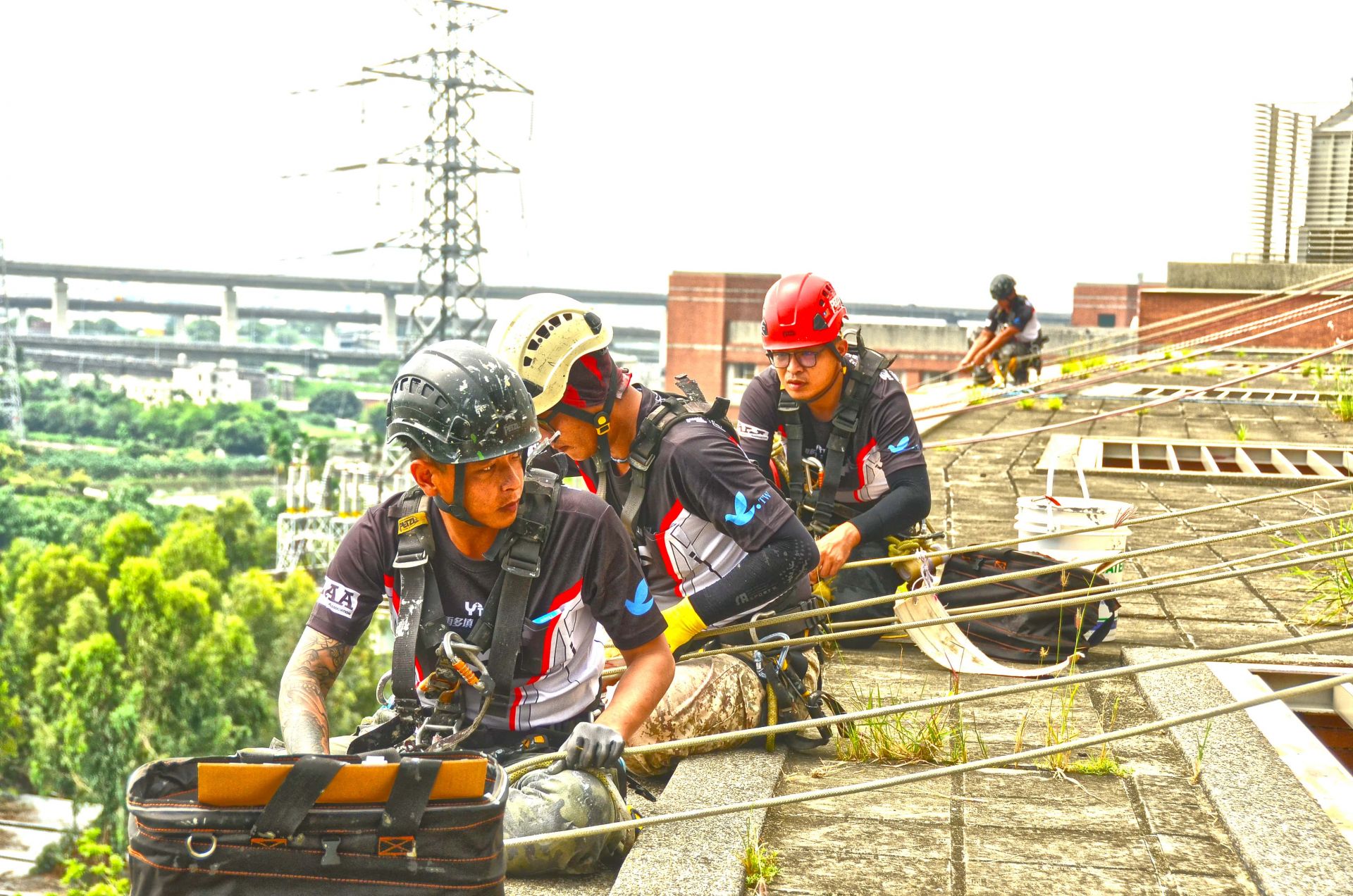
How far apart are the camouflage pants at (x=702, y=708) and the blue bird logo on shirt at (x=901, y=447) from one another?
1497mm

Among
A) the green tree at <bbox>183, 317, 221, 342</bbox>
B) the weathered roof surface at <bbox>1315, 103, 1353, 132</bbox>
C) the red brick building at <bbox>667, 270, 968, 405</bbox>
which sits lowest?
the green tree at <bbox>183, 317, 221, 342</bbox>

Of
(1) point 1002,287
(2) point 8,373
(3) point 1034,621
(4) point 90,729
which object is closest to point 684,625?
(3) point 1034,621

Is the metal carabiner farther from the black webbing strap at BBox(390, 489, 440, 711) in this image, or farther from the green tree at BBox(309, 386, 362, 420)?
the green tree at BBox(309, 386, 362, 420)

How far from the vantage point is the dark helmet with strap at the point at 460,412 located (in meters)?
3.40

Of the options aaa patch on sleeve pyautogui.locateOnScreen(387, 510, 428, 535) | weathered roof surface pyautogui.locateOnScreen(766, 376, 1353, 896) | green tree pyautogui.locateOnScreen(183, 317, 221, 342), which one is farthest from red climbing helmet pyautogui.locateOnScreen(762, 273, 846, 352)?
green tree pyautogui.locateOnScreen(183, 317, 221, 342)

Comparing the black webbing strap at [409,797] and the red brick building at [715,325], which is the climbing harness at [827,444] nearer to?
the black webbing strap at [409,797]

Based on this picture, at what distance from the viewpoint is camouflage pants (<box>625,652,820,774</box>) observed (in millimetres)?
4527

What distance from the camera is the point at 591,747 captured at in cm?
330

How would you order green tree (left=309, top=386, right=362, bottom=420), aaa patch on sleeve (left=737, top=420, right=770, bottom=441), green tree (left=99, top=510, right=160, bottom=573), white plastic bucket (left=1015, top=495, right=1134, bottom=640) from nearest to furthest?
aaa patch on sleeve (left=737, top=420, right=770, bottom=441) < white plastic bucket (left=1015, top=495, right=1134, bottom=640) < green tree (left=99, top=510, right=160, bottom=573) < green tree (left=309, top=386, right=362, bottom=420)

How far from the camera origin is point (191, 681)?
2037 inches

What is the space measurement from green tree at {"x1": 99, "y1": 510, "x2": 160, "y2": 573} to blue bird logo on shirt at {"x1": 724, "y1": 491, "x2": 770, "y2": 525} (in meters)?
60.9

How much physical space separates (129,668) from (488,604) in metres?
52.1

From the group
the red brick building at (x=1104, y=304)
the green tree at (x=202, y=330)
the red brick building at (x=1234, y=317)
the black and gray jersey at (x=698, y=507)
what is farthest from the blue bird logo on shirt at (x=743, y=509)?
the green tree at (x=202, y=330)

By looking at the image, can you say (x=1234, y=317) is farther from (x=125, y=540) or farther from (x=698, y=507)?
(x=125, y=540)
